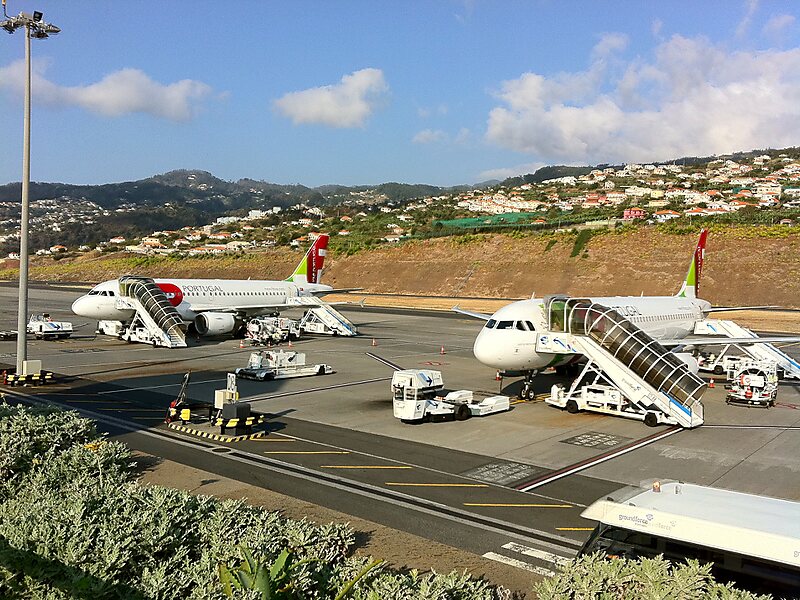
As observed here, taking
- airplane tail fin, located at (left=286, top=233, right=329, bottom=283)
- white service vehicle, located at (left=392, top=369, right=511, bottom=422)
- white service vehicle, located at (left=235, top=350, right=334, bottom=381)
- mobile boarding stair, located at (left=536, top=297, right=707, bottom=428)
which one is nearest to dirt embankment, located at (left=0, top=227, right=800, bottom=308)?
airplane tail fin, located at (left=286, top=233, right=329, bottom=283)

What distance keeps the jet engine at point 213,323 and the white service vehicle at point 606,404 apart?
30207mm

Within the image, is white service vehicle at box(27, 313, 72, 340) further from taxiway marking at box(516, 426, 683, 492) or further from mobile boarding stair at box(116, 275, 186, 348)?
taxiway marking at box(516, 426, 683, 492)

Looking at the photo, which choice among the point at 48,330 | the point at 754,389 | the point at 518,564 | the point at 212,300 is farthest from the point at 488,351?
the point at 48,330

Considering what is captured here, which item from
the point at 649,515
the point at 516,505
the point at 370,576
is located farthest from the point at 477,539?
the point at 370,576

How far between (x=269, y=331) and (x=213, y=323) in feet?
14.0

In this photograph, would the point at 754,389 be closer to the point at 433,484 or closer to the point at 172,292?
the point at 433,484

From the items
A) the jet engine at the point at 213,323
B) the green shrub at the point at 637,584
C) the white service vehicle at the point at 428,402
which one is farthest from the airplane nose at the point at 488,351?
the jet engine at the point at 213,323

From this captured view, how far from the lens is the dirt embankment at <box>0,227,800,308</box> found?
95.6 m

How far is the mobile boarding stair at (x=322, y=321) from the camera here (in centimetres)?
5903

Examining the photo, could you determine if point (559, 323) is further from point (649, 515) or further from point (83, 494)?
point (83, 494)

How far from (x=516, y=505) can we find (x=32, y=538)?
11.2 metres

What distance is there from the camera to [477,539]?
14930mm

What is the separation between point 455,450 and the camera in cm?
2277

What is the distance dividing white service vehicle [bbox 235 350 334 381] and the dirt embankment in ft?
172
